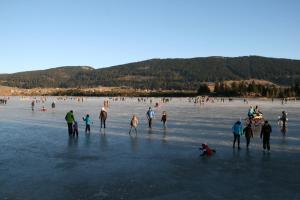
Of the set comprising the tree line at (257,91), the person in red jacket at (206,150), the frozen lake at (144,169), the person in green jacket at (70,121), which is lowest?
the frozen lake at (144,169)

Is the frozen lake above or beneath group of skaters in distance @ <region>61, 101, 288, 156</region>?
beneath

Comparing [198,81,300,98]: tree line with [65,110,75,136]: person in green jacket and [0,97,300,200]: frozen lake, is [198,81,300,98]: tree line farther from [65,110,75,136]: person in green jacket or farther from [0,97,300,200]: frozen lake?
[65,110,75,136]: person in green jacket

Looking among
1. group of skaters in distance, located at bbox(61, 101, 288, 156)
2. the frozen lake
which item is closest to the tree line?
group of skaters in distance, located at bbox(61, 101, 288, 156)

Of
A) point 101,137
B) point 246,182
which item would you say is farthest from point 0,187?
point 101,137

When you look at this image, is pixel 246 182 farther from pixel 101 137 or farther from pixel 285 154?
pixel 101 137

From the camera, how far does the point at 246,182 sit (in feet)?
33.0

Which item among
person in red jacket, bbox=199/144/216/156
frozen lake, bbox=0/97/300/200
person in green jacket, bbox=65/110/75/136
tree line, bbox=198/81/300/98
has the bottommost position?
frozen lake, bbox=0/97/300/200

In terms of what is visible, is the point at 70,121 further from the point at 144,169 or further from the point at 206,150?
the point at 144,169

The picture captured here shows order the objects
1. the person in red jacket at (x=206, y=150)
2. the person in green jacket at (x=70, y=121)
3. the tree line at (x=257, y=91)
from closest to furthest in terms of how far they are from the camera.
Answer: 1. the person in red jacket at (x=206, y=150)
2. the person in green jacket at (x=70, y=121)
3. the tree line at (x=257, y=91)

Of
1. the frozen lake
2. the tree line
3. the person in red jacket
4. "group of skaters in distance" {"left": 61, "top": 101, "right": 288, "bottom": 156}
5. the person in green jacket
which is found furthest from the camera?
the tree line

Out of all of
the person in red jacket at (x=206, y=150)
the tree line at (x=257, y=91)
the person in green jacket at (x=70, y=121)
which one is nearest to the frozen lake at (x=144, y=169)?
the person in red jacket at (x=206, y=150)

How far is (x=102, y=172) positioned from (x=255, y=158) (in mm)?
5583

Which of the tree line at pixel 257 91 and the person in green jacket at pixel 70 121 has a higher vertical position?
the tree line at pixel 257 91

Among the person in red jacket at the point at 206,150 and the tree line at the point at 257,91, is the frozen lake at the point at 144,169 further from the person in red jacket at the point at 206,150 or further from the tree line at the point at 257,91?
the tree line at the point at 257,91
